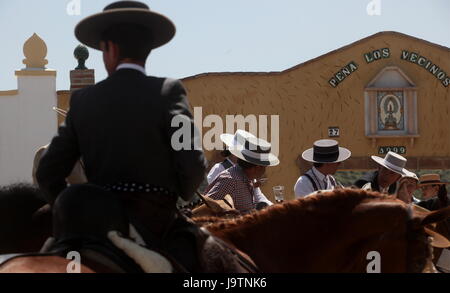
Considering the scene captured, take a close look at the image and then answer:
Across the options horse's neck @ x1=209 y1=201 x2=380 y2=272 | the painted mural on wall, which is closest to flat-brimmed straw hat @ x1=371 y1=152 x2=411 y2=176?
horse's neck @ x1=209 y1=201 x2=380 y2=272

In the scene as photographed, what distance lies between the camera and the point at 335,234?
4676mm

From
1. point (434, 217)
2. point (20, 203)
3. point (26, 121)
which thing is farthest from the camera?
point (26, 121)

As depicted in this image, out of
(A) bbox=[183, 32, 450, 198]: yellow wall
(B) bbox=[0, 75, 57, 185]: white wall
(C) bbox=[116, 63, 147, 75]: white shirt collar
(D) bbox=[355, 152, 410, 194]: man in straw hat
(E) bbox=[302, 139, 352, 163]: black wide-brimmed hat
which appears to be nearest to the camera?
(C) bbox=[116, 63, 147, 75]: white shirt collar

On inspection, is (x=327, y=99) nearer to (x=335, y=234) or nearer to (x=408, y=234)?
(x=335, y=234)

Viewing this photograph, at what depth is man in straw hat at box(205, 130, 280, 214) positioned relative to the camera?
7109 millimetres

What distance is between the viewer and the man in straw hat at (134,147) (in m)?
3.84

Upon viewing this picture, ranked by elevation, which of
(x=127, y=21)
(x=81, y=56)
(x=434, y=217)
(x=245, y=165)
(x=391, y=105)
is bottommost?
(x=434, y=217)

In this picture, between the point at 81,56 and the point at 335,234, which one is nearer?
the point at 335,234

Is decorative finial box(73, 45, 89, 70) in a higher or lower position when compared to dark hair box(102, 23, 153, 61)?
higher

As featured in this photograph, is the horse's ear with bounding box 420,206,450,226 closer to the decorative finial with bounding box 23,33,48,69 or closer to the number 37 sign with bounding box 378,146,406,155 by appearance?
the decorative finial with bounding box 23,33,48,69

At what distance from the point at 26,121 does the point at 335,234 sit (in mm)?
12805

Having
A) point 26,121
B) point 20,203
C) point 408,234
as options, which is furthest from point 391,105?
point 408,234

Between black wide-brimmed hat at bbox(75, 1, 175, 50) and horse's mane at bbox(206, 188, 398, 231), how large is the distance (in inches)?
44.2

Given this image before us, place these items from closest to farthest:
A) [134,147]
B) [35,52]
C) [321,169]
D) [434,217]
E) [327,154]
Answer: [134,147] → [434,217] → [321,169] → [327,154] → [35,52]
